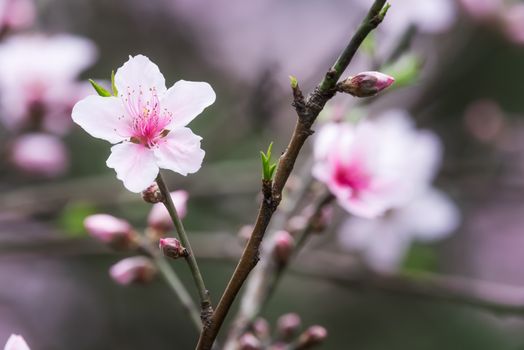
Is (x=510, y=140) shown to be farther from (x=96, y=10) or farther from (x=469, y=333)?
(x=96, y=10)

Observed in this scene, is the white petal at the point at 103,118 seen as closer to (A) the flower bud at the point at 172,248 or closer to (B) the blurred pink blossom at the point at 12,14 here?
(A) the flower bud at the point at 172,248

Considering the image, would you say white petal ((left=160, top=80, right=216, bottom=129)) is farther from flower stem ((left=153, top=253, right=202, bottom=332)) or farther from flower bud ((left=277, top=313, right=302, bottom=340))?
flower bud ((left=277, top=313, right=302, bottom=340))

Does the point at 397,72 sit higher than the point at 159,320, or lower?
higher

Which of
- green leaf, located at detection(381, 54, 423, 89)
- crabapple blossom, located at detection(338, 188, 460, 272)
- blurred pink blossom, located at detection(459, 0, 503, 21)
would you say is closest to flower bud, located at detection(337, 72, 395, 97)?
green leaf, located at detection(381, 54, 423, 89)

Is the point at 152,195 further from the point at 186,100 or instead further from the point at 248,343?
the point at 248,343

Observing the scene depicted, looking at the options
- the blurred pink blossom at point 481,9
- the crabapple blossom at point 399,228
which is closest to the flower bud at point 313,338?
the crabapple blossom at point 399,228

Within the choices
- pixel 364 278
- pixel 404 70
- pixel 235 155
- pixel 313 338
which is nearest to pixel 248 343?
pixel 313 338

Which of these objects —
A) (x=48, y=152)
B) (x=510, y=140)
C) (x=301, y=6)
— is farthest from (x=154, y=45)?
(x=510, y=140)

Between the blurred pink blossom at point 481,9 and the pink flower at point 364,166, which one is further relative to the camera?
the blurred pink blossom at point 481,9
